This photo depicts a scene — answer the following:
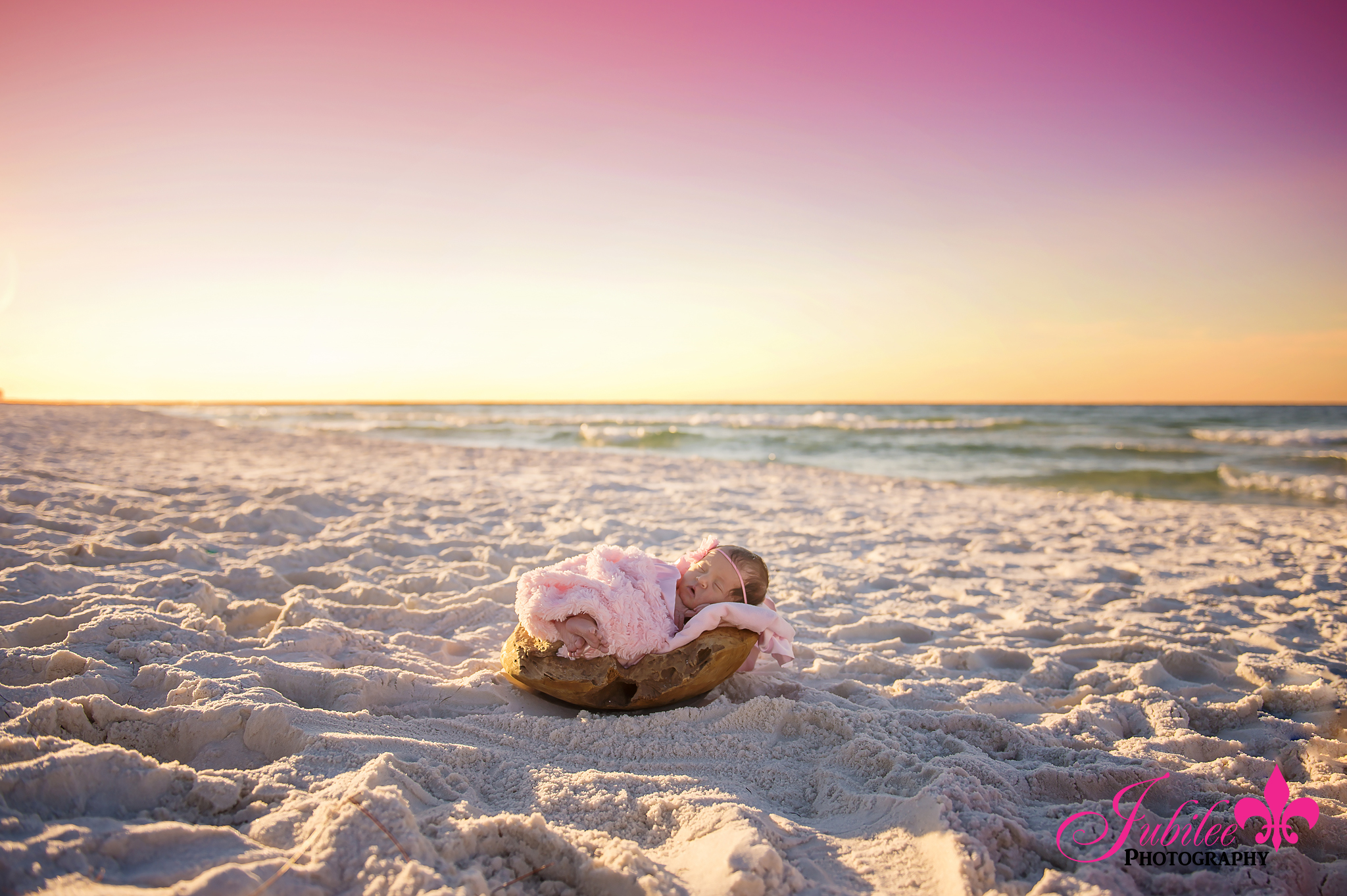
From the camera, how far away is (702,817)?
74.8 inches

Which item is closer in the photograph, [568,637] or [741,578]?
[568,637]

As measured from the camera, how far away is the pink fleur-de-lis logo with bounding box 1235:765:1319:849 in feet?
6.39

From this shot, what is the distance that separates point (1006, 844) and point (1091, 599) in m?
3.32

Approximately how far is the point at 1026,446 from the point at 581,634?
17.8 metres

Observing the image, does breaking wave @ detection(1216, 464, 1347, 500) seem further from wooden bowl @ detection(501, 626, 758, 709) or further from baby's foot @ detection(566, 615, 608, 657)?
baby's foot @ detection(566, 615, 608, 657)

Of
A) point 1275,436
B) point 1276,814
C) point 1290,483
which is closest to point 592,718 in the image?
point 1276,814

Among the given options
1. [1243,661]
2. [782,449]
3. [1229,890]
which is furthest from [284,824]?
[782,449]

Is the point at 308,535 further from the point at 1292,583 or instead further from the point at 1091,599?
the point at 1292,583

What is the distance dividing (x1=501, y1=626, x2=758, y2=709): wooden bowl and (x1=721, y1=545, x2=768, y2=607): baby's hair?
185 millimetres

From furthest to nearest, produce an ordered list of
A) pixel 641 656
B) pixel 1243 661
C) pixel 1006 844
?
1. pixel 1243 661
2. pixel 641 656
3. pixel 1006 844
